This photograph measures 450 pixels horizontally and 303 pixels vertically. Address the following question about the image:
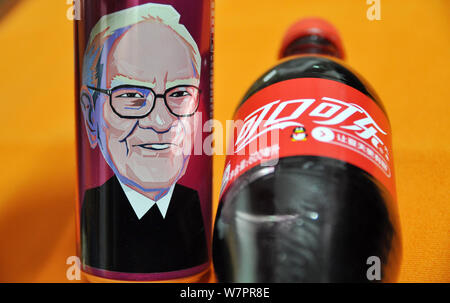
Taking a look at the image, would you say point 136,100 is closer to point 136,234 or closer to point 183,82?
point 183,82

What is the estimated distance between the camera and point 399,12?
0.90 meters

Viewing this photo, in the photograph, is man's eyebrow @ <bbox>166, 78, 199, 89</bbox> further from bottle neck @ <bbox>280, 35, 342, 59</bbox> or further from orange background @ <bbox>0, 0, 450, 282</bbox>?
bottle neck @ <bbox>280, 35, 342, 59</bbox>

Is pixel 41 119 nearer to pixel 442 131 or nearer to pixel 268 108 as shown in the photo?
pixel 268 108

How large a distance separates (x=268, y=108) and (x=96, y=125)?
26cm

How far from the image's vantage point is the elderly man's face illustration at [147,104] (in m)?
0.67

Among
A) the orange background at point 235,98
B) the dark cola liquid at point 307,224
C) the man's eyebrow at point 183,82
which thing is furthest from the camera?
the orange background at point 235,98

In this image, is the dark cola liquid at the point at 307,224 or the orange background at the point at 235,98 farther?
the orange background at the point at 235,98

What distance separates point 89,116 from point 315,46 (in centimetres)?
46

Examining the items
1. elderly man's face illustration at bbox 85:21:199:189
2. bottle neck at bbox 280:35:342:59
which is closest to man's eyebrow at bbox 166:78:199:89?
elderly man's face illustration at bbox 85:21:199:189

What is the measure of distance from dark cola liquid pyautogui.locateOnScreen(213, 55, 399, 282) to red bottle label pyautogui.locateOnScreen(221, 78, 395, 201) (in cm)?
1

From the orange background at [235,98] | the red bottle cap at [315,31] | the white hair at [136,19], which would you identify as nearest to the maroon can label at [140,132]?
the white hair at [136,19]

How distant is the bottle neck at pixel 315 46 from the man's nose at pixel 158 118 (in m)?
0.36

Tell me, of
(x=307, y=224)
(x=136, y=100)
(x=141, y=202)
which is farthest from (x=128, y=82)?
(x=307, y=224)

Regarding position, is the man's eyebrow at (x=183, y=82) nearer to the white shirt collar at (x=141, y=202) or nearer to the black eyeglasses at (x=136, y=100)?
the black eyeglasses at (x=136, y=100)
